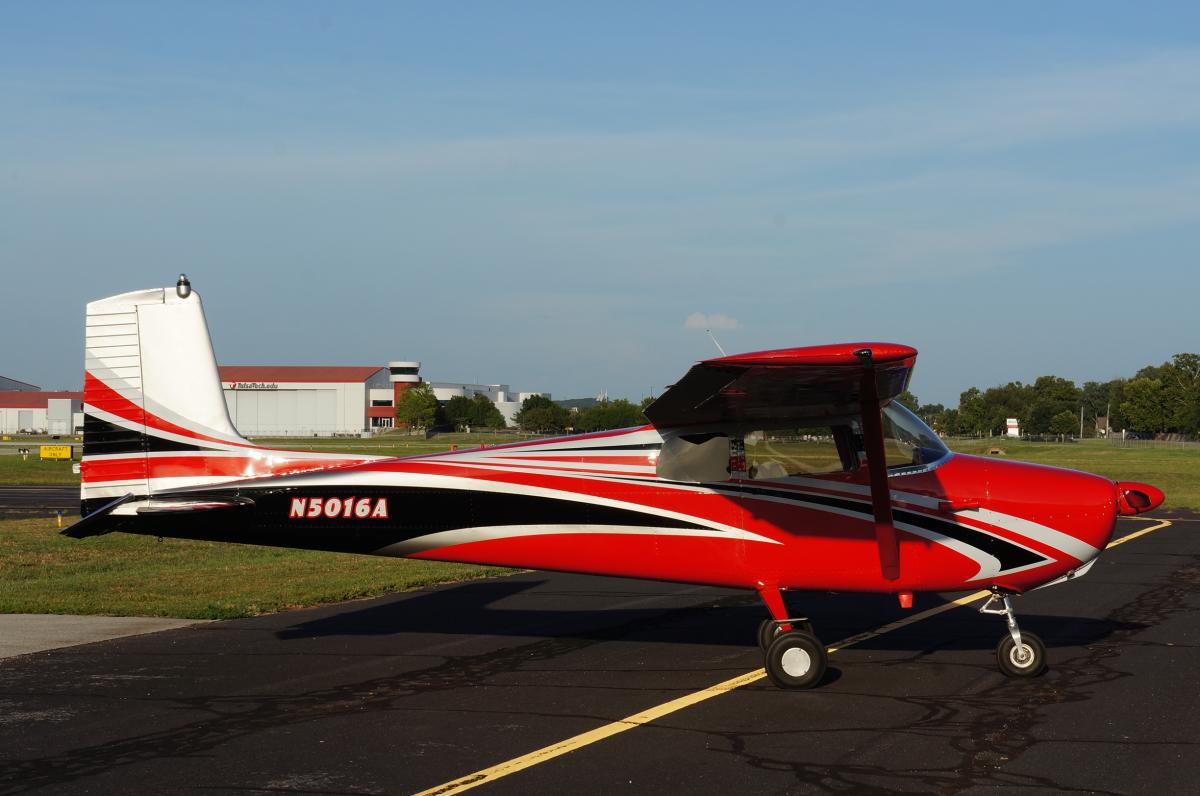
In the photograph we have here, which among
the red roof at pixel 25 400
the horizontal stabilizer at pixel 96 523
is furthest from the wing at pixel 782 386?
the red roof at pixel 25 400

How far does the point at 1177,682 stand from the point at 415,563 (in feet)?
37.8

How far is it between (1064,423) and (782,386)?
159280 millimetres

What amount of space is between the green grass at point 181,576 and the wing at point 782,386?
6.07 m

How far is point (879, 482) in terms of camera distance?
28.3 feet

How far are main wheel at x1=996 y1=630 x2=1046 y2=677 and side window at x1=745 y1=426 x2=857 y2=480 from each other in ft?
6.20

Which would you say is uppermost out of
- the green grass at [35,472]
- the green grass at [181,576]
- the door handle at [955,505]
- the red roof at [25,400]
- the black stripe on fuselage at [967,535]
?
the red roof at [25,400]

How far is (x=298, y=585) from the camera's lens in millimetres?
14242

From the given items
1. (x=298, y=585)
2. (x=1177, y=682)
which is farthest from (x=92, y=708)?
(x=1177, y=682)

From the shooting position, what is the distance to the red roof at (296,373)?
4808 inches

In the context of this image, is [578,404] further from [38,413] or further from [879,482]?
[38,413]

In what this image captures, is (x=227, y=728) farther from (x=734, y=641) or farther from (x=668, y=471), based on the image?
(x=734, y=641)

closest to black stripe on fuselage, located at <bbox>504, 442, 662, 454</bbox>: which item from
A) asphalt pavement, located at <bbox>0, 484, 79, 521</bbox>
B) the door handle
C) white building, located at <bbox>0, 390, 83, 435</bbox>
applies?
the door handle

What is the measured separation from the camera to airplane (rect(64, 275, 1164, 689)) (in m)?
8.92

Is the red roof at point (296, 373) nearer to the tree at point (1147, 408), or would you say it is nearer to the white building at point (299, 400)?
the white building at point (299, 400)
